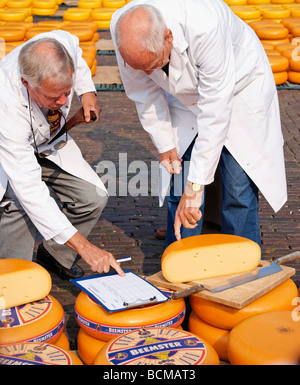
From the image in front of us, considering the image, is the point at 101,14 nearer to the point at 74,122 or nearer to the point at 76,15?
the point at 76,15

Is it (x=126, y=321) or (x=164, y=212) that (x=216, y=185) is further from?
(x=126, y=321)

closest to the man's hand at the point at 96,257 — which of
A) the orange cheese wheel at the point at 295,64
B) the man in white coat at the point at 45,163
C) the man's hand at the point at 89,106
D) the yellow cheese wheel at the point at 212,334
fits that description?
the man in white coat at the point at 45,163

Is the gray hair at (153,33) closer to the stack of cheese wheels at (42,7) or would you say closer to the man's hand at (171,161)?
the man's hand at (171,161)

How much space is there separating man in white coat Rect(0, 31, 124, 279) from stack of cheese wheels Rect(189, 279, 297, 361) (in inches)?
16.4

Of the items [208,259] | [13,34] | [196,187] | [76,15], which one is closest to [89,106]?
[196,187]

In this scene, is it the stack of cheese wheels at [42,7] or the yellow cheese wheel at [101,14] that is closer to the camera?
the yellow cheese wheel at [101,14]

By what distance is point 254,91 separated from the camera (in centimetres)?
303

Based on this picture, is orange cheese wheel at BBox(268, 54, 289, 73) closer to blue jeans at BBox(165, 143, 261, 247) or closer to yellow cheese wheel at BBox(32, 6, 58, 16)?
blue jeans at BBox(165, 143, 261, 247)

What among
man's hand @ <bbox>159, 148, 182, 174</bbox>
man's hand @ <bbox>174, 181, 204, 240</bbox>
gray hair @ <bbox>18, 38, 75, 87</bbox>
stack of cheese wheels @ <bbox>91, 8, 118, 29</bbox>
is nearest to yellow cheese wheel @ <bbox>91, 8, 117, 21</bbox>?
stack of cheese wheels @ <bbox>91, 8, 118, 29</bbox>

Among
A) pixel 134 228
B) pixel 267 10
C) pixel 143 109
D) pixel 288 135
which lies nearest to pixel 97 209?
pixel 143 109

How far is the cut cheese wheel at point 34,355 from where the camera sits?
74.1 inches

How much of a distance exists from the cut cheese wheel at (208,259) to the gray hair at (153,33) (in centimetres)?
86

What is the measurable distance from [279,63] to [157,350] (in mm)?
6563

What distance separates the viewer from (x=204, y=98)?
107 inches
